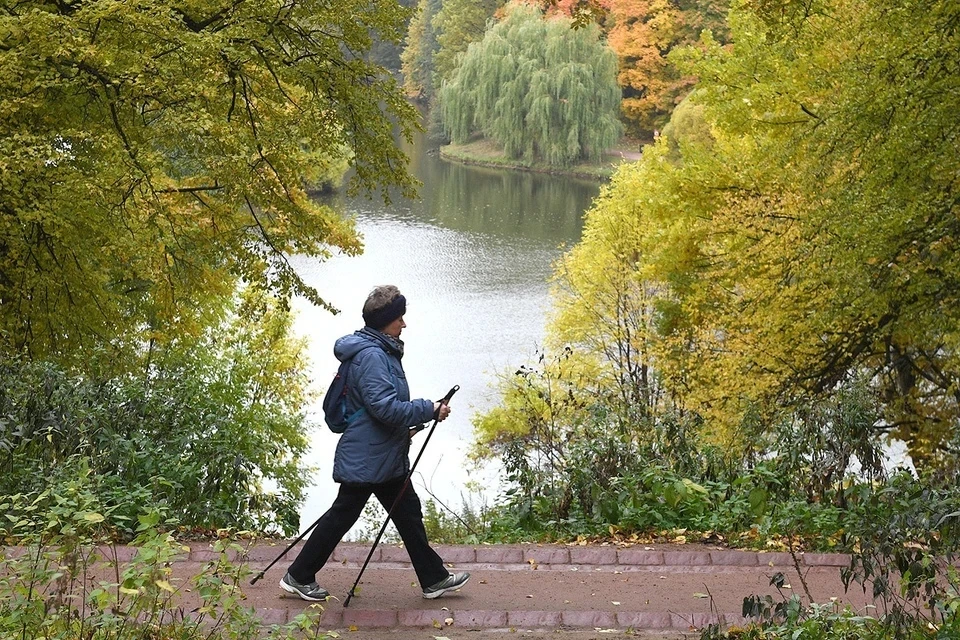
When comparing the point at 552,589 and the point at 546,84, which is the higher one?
the point at 546,84

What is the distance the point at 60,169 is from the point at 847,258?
753 cm

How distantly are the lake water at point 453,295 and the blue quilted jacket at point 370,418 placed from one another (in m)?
12.1

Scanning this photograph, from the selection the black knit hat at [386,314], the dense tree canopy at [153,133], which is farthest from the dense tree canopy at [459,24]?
the black knit hat at [386,314]

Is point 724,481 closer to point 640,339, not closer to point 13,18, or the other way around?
point 13,18

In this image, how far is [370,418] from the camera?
470cm

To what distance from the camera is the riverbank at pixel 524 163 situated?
46.2 metres

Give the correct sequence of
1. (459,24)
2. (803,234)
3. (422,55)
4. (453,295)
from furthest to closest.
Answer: (422,55) < (459,24) < (453,295) < (803,234)

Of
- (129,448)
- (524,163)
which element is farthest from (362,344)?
(524,163)

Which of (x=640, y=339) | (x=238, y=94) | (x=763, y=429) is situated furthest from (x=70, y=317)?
(x=640, y=339)

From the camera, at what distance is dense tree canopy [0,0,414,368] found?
842 centimetres

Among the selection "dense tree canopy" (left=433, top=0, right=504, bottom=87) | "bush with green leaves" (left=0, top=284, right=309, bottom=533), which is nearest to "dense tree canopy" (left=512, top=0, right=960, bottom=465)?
"bush with green leaves" (left=0, top=284, right=309, bottom=533)

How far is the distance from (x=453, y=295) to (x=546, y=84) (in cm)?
1678

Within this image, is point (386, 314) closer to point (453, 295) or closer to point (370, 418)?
point (370, 418)

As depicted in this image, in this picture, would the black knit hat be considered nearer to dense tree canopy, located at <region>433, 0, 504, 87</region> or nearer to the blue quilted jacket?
the blue quilted jacket
